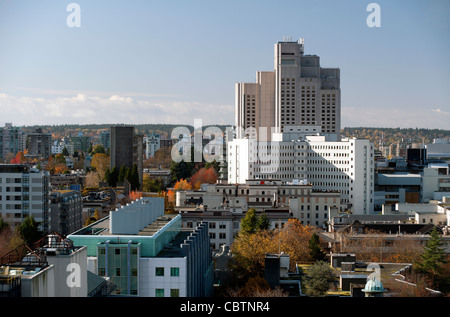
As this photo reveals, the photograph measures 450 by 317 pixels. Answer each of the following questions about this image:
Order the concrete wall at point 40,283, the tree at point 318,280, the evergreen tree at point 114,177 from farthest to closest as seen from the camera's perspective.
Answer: the evergreen tree at point 114,177, the tree at point 318,280, the concrete wall at point 40,283

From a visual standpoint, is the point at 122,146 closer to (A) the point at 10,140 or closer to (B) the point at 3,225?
(A) the point at 10,140

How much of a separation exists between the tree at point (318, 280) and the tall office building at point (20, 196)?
12.1 meters

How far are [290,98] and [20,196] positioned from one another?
26.3 meters

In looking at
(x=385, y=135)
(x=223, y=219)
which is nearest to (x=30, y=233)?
(x=223, y=219)

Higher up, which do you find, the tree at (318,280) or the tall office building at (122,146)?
the tall office building at (122,146)

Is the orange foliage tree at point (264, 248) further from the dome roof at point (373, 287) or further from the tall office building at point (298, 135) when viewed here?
the tall office building at point (298, 135)

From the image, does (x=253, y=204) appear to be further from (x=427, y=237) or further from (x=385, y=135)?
(x=385, y=135)

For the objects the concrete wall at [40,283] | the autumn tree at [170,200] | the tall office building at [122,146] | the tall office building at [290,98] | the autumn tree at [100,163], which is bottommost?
the autumn tree at [170,200]

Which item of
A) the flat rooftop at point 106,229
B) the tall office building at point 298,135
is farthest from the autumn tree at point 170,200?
the flat rooftop at point 106,229

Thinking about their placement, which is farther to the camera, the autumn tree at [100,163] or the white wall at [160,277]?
the autumn tree at [100,163]

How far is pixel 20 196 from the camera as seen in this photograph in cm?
2348

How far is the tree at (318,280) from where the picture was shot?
41.9 feet

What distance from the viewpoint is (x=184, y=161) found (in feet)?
157
